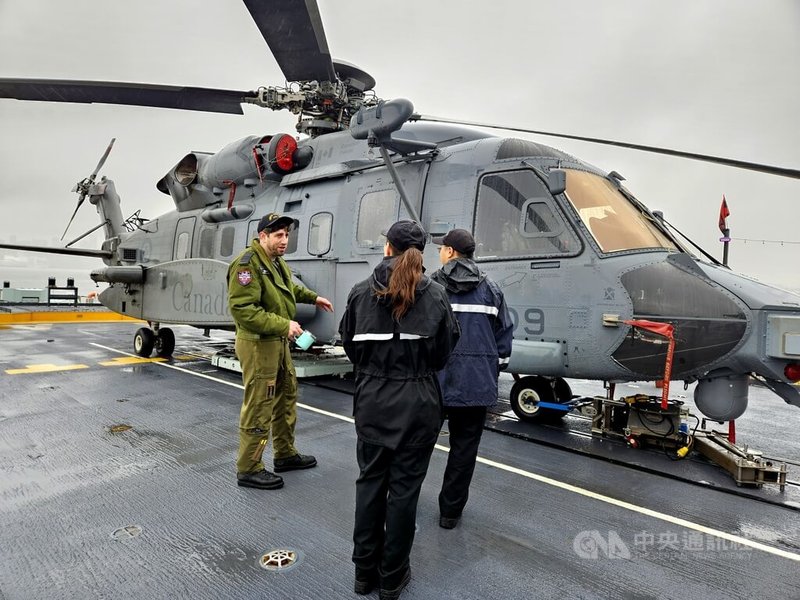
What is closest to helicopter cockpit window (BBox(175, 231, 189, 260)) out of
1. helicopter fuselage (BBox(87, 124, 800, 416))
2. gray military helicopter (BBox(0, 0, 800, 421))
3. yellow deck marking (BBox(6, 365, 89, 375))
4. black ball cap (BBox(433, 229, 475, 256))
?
gray military helicopter (BBox(0, 0, 800, 421))

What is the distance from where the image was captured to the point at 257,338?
323 cm

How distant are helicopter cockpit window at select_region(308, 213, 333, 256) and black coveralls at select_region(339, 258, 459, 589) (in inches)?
168

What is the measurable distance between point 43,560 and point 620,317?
168 inches

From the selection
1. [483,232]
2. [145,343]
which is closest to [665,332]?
[483,232]

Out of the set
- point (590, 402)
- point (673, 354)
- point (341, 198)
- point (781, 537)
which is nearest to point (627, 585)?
point (781, 537)

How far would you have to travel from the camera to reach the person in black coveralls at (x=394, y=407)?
2.12 m

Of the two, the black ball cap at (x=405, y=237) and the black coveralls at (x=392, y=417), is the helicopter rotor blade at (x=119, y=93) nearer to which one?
the black ball cap at (x=405, y=237)

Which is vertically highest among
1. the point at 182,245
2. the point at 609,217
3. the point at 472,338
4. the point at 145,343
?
the point at 609,217

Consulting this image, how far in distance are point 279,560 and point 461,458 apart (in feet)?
3.77

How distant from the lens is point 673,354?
3.88 meters

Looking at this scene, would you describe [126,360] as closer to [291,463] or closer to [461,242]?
[291,463]

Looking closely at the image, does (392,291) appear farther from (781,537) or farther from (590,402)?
(590,402)

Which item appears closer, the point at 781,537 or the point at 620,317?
the point at 781,537

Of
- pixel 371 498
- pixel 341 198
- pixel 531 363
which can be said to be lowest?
pixel 371 498
